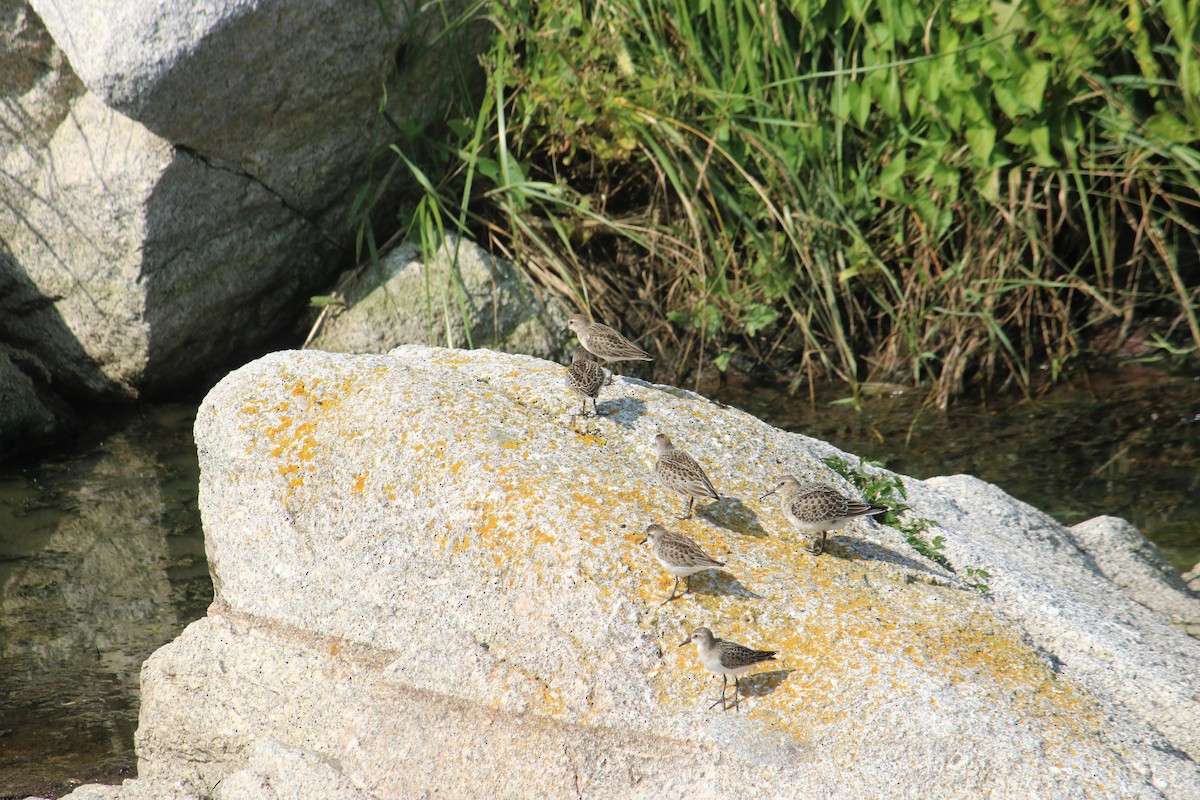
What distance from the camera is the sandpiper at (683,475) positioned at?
4824 mm

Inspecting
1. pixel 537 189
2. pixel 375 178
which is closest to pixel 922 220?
pixel 537 189

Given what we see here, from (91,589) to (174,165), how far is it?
11.3 feet

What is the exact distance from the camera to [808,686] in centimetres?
422

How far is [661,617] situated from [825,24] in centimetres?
645

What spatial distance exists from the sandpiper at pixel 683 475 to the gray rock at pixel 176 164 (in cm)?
567

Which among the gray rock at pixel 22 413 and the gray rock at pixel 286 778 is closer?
the gray rock at pixel 286 778

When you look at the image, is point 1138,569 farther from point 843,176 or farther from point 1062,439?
point 843,176

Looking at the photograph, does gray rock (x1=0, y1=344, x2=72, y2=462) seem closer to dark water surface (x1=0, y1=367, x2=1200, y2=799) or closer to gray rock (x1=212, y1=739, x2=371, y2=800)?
dark water surface (x1=0, y1=367, x2=1200, y2=799)

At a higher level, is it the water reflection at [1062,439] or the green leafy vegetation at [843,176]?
the green leafy vegetation at [843,176]

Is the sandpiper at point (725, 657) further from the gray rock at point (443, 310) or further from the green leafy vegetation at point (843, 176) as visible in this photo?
the gray rock at point (443, 310)

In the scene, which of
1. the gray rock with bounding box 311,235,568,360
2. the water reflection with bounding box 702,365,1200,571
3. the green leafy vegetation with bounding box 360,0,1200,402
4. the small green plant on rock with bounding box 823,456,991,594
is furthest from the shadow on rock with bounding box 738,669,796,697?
the gray rock with bounding box 311,235,568,360

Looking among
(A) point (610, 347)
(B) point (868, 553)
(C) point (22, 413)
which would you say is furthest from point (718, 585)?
(C) point (22, 413)

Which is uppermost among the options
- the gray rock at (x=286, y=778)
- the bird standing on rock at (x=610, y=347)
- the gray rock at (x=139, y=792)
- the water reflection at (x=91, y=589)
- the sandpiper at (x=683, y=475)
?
the sandpiper at (x=683, y=475)

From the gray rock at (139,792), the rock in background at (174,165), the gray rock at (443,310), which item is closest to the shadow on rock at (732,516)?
the gray rock at (139,792)
